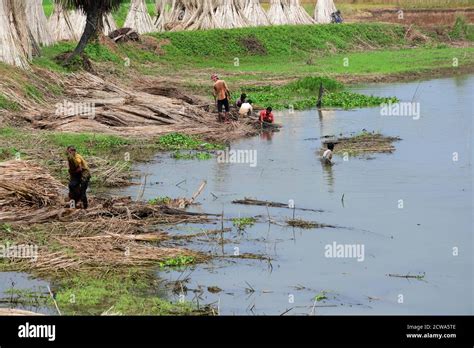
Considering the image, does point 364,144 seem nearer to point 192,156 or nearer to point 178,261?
point 192,156

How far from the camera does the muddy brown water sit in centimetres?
1355

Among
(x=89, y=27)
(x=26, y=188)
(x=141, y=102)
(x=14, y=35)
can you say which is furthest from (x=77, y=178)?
(x=89, y=27)

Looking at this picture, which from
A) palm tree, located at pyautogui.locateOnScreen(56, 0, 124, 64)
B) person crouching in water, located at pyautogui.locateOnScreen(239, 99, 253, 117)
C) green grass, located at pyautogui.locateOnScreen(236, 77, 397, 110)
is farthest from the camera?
green grass, located at pyautogui.locateOnScreen(236, 77, 397, 110)

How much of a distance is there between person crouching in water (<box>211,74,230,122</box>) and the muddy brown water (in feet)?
4.08

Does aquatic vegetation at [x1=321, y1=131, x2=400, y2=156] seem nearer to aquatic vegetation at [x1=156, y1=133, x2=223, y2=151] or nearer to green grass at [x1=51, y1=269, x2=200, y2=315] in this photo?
aquatic vegetation at [x1=156, y1=133, x2=223, y2=151]

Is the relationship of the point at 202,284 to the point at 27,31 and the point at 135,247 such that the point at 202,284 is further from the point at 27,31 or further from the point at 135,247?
the point at 27,31

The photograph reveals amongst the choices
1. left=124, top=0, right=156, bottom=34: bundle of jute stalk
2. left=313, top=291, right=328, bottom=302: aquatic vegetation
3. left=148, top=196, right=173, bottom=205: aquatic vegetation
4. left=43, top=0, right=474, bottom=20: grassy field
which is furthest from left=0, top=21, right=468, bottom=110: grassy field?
left=313, top=291, right=328, bottom=302: aquatic vegetation

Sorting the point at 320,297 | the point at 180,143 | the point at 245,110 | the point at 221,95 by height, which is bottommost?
the point at 320,297

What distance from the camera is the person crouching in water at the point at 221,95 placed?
26359 millimetres

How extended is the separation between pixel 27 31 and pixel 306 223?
15171 millimetres

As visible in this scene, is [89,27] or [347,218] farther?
[89,27]

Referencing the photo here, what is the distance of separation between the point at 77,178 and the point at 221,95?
1033 centimetres

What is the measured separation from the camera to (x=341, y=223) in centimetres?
1723
